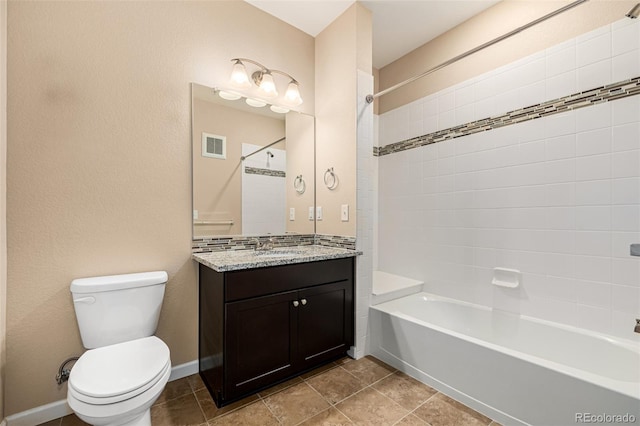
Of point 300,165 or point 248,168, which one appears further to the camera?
point 300,165

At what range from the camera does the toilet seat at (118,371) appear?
1.10m

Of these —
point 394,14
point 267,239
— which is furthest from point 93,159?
point 394,14

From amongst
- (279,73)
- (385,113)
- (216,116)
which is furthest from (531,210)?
(216,116)

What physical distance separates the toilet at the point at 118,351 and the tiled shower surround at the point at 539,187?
7.29 feet

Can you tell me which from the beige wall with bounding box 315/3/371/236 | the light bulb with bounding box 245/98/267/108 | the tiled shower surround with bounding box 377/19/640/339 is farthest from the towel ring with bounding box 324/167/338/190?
the tiled shower surround with bounding box 377/19/640/339

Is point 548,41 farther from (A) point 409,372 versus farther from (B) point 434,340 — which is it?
(A) point 409,372

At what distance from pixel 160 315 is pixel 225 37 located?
6.67 feet

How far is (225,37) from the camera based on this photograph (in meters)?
2.10

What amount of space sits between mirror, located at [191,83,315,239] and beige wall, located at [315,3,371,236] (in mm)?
150

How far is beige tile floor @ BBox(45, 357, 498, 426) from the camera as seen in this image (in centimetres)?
150

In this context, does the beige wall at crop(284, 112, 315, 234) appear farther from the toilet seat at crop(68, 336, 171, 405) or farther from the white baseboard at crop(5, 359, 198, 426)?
the white baseboard at crop(5, 359, 198, 426)

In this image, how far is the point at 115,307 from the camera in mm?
1515

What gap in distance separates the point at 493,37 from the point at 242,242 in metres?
2.57

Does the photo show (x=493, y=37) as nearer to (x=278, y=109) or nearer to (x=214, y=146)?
(x=278, y=109)
